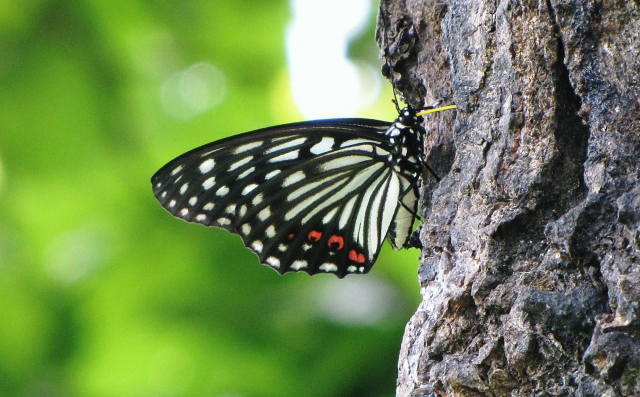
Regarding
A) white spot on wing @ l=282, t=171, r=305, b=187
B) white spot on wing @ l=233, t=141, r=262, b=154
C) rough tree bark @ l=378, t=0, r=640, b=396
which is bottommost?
rough tree bark @ l=378, t=0, r=640, b=396

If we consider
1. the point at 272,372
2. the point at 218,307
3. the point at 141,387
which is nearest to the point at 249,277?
the point at 218,307

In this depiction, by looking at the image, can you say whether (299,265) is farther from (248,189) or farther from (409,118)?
(409,118)

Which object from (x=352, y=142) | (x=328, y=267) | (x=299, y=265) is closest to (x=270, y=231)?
(x=299, y=265)

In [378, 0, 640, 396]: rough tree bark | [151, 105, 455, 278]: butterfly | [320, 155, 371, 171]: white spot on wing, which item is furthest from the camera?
[320, 155, 371, 171]: white spot on wing

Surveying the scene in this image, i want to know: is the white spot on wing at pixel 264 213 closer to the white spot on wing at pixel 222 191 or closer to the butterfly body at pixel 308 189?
the butterfly body at pixel 308 189

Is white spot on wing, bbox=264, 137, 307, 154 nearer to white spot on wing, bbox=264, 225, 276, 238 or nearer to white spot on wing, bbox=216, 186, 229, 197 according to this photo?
white spot on wing, bbox=216, 186, 229, 197

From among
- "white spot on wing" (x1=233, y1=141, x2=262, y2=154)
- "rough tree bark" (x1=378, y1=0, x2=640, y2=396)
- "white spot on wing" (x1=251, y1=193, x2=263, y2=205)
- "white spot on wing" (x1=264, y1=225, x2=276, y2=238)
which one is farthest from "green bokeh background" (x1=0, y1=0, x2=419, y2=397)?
"rough tree bark" (x1=378, y1=0, x2=640, y2=396)

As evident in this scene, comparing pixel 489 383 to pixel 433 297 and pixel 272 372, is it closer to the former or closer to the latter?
pixel 433 297
